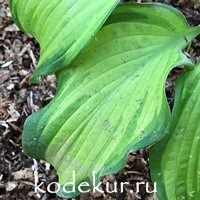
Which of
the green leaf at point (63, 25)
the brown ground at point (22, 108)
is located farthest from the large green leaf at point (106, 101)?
the brown ground at point (22, 108)

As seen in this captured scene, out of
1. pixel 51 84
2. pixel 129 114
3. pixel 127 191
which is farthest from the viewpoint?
pixel 51 84

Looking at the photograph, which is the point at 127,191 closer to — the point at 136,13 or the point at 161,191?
the point at 161,191

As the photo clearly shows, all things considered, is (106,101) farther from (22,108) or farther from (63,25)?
(22,108)

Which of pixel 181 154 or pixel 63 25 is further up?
pixel 63 25

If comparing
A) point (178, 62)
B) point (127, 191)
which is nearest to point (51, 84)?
point (127, 191)

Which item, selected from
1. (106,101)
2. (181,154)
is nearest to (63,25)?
(106,101)

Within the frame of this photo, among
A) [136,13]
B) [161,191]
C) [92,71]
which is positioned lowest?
[161,191]

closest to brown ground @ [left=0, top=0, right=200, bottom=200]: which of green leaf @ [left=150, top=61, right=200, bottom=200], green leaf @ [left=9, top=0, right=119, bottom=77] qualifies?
green leaf @ [left=150, top=61, right=200, bottom=200]
